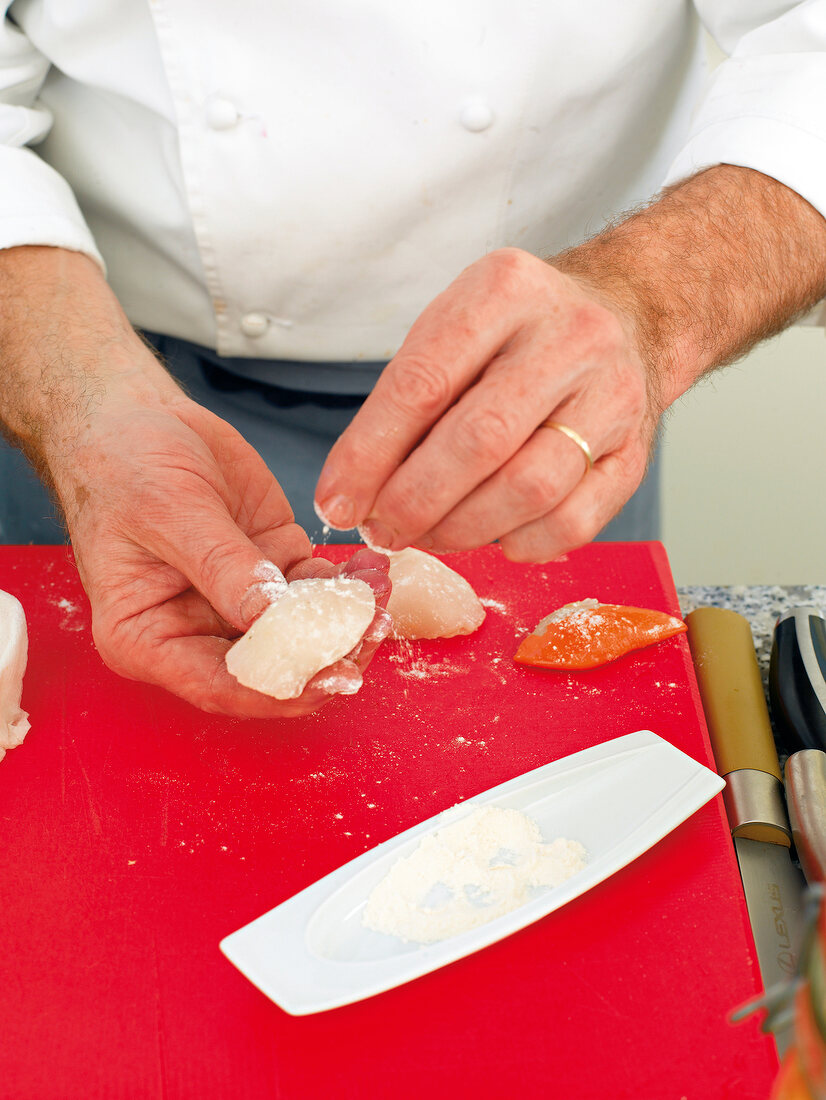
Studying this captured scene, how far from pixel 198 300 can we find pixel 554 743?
869 mm

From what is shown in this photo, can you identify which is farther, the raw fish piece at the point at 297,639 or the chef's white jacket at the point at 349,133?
the chef's white jacket at the point at 349,133

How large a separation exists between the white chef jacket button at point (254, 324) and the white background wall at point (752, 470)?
5.57 feet

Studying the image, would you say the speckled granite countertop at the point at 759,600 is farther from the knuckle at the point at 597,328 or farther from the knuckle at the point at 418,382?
the knuckle at the point at 418,382

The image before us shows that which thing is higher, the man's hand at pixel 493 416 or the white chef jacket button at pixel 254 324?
the man's hand at pixel 493 416

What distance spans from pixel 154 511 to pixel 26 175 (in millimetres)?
613

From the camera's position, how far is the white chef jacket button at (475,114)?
49.1 inches

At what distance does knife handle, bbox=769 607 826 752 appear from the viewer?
95cm

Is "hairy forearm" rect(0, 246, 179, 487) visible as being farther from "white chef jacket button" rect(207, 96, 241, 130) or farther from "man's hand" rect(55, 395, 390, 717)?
"white chef jacket button" rect(207, 96, 241, 130)

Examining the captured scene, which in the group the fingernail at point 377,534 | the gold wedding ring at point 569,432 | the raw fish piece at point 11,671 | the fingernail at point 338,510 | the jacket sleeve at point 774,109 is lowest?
the raw fish piece at point 11,671

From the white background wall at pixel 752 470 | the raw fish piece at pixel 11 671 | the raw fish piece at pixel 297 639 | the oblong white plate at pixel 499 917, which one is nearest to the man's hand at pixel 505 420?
the raw fish piece at pixel 297 639

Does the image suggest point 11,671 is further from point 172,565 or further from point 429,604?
point 429,604

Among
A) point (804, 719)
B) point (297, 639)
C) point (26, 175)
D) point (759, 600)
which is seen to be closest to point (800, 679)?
point (804, 719)

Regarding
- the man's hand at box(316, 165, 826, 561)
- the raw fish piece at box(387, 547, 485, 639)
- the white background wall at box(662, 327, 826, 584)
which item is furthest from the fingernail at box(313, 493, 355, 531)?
the white background wall at box(662, 327, 826, 584)

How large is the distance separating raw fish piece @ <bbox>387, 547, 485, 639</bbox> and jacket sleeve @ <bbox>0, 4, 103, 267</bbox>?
2.14 ft
